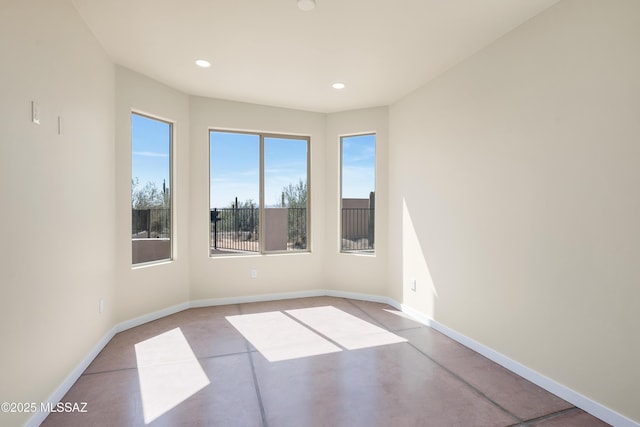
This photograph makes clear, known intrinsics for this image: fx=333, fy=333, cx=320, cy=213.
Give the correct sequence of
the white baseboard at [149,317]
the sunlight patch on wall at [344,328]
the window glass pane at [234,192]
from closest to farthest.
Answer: the sunlight patch on wall at [344,328] → the white baseboard at [149,317] → the window glass pane at [234,192]

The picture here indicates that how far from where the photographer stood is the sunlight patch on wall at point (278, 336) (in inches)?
117

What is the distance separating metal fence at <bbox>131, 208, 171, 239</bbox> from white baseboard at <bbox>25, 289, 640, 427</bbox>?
890mm

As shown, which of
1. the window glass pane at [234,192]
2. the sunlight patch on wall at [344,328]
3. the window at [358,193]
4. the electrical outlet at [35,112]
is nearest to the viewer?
the electrical outlet at [35,112]

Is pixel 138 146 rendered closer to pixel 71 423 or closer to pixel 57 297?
pixel 57 297

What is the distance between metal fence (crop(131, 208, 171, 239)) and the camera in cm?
360

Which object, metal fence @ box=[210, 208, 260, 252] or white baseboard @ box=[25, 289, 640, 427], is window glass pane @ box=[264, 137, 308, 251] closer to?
metal fence @ box=[210, 208, 260, 252]

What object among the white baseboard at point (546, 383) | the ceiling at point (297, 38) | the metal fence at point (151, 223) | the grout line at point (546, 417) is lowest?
the grout line at point (546, 417)

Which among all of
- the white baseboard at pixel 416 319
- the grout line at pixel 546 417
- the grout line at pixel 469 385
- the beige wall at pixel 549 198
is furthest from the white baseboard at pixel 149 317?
the grout line at pixel 546 417

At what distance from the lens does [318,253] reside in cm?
487

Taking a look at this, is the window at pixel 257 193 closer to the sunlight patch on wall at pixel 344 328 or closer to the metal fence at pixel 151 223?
the metal fence at pixel 151 223

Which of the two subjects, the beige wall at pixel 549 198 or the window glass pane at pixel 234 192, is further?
the window glass pane at pixel 234 192

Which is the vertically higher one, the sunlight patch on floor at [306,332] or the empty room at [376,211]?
the empty room at [376,211]

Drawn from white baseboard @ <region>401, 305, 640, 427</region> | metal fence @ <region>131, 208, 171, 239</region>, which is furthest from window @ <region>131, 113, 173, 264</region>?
white baseboard @ <region>401, 305, 640, 427</region>

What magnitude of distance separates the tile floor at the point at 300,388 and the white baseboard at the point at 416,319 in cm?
5
